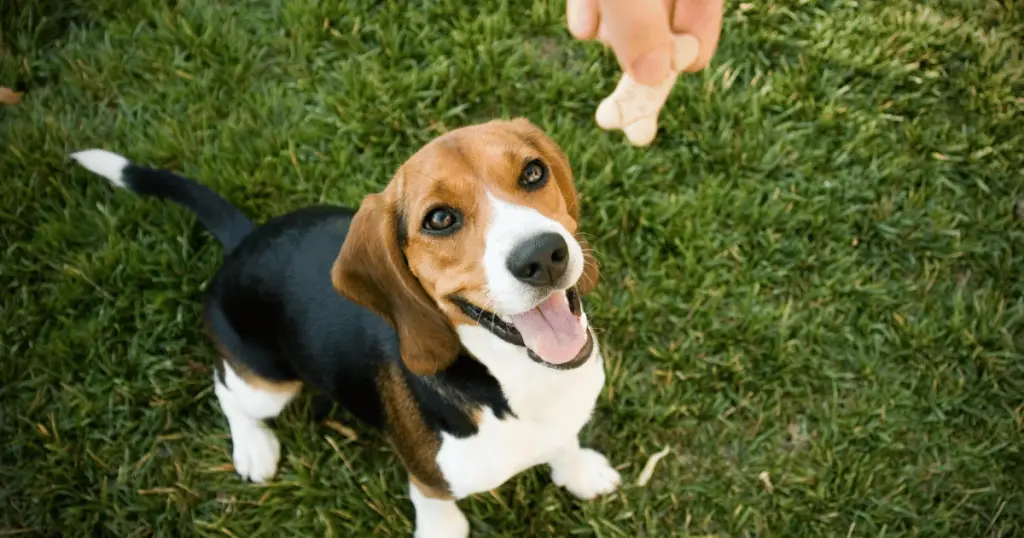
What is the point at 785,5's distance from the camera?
4.56m

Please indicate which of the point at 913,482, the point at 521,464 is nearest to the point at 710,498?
the point at 913,482

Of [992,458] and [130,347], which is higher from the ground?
[130,347]

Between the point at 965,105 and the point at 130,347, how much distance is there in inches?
171

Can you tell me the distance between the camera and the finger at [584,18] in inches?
84.1

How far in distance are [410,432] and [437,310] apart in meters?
0.63

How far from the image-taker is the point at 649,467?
367cm

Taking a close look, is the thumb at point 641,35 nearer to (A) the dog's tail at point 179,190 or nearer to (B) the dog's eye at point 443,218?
(B) the dog's eye at point 443,218

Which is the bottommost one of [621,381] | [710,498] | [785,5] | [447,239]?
[710,498]

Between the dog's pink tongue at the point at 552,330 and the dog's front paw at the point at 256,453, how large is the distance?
1.73 m

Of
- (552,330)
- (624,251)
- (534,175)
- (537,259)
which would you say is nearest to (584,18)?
(534,175)

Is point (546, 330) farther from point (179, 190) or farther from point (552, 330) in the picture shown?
point (179, 190)

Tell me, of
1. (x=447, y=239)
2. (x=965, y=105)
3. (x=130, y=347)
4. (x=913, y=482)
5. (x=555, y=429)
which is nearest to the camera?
(x=447, y=239)

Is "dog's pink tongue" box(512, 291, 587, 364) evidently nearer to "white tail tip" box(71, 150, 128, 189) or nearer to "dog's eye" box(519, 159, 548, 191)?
"dog's eye" box(519, 159, 548, 191)

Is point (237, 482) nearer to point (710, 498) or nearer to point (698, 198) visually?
point (710, 498)
